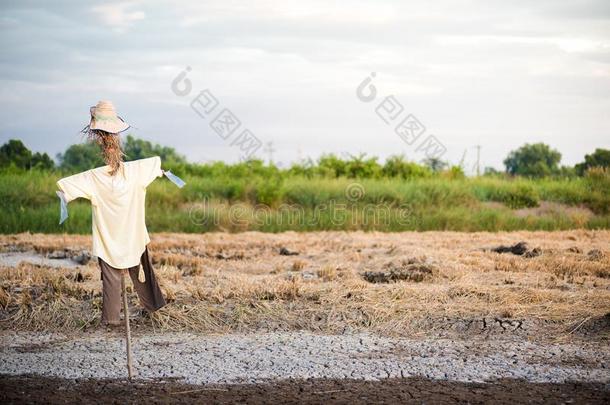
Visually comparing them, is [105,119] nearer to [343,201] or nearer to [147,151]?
[343,201]

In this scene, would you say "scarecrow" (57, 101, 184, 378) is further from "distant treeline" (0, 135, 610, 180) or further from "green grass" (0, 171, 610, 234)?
"distant treeline" (0, 135, 610, 180)

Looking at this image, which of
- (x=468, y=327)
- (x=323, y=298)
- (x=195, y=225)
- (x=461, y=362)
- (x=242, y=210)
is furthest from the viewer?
(x=242, y=210)

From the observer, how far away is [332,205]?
21.5 m

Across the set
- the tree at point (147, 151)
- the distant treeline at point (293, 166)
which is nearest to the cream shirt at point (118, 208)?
the distant treeline at point (293, 166)

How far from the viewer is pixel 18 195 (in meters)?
21.8

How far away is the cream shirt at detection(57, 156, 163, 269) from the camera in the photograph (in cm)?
647

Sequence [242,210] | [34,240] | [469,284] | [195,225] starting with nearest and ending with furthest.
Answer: [469,284]
[34,240]
[195,225]
[242,210]

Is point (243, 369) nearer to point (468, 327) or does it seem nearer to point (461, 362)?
point (461, 362)

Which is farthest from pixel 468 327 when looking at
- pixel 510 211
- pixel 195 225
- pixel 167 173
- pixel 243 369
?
pixel 510 211

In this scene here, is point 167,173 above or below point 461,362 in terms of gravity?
above

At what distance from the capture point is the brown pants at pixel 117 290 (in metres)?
6.70

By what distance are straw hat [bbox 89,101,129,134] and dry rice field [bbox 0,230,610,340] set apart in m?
2.61

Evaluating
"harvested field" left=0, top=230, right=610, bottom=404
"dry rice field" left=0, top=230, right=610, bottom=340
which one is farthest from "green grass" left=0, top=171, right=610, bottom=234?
"harvested field" left=0, top=230, right=610, bottom=404

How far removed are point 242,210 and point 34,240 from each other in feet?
22.4
